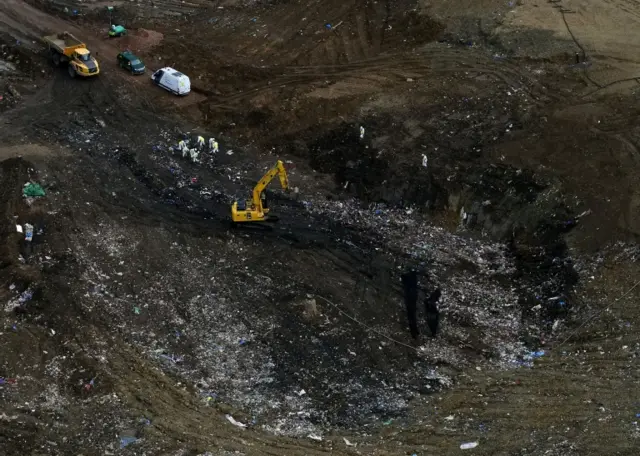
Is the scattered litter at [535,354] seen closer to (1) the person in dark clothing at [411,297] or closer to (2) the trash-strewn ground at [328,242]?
(2) the trash-strewn ground at [328,242]

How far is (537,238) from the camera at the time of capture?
74.9 feet

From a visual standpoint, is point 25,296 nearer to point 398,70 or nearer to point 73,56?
point 73,56

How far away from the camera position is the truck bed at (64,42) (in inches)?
1200

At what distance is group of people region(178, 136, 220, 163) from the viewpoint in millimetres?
26453

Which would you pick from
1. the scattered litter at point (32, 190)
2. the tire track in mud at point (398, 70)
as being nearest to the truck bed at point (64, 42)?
the tire track in mud at point (398, 70)

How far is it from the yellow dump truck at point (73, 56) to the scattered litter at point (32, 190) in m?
8.18

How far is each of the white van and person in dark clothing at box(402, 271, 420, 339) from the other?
48.6 ft

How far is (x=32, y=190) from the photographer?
2403cm

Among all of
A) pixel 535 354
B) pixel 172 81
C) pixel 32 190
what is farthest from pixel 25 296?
pixel 535 354

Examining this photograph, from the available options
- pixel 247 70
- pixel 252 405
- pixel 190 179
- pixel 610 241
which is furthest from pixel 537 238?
pixel 247 70

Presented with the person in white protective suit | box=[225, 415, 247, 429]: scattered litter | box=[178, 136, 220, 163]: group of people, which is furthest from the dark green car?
box=[225, 415, 247, 429]: scattered litter

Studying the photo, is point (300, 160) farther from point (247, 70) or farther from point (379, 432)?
point (379, 432)

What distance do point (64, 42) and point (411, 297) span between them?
21.9 meters

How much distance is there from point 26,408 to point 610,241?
18.8 m
